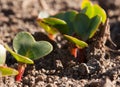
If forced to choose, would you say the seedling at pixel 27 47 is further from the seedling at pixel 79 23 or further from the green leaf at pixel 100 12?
the green leaf at pixel 100 12

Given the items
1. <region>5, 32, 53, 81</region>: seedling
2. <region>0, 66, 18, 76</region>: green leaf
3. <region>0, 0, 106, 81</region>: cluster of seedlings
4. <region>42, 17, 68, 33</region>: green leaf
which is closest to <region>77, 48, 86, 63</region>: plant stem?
<region>0, 0, 106, 81</region>: cluster of seedlings

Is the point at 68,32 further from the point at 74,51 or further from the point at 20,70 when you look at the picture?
the point at 20,70

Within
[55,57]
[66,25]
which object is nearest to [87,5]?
[66,25]

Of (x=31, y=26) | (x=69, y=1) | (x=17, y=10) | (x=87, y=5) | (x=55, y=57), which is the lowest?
(x=55, y=57)

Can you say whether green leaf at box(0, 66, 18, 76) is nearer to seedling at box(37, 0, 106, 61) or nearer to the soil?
the soil

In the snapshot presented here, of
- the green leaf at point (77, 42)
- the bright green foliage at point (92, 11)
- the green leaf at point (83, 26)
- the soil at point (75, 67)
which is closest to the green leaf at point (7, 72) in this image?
the soil at point (75, 67)

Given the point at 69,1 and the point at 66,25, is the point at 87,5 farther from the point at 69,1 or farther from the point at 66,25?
the point at 69,1

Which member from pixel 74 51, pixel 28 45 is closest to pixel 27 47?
pixel 28 45
